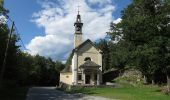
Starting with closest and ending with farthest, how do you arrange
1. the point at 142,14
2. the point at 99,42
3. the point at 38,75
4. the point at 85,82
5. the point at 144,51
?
the point at 144,51
the point at 142,14
the point at 85,82
the point at 38,75
the point at 99,42

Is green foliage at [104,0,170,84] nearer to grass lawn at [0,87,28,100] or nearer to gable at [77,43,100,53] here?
grass lawn at [0,87,28,100]

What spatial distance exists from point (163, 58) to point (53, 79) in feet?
211

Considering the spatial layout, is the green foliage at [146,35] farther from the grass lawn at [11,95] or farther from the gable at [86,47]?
the gable at [86,47]

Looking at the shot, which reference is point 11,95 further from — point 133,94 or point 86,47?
point 86,47

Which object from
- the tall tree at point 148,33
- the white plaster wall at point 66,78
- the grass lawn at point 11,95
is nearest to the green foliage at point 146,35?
the tall tree at point 148,33

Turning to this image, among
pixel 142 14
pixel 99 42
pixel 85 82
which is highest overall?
pixel 99 42

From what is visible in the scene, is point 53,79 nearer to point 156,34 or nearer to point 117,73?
point 117,73

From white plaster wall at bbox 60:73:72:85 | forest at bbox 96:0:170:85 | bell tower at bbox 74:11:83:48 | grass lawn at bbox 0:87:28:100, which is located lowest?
grass lawn at bbox 0:87:28:100

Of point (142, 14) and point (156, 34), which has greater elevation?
point (142, 14)

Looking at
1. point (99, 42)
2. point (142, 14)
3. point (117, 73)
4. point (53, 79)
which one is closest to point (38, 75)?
point (53, 79)

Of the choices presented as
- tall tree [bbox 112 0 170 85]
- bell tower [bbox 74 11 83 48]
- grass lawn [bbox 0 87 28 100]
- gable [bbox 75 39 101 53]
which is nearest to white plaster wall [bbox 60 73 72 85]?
gable [bbox 75 39 101 53]

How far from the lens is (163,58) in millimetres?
37844

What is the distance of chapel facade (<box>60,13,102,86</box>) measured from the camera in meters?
61.5

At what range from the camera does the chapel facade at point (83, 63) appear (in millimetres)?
61466
